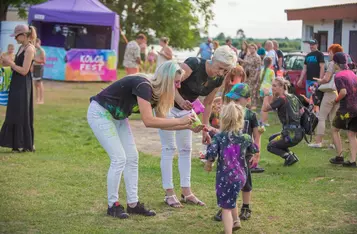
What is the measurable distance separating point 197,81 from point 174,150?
801 mm

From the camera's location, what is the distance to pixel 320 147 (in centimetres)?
1219

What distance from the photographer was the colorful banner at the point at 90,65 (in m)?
26.3

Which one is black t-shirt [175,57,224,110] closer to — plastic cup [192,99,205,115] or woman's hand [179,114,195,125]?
plastic cup [192,99,205,115]

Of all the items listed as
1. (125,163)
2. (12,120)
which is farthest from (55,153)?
(125,163)

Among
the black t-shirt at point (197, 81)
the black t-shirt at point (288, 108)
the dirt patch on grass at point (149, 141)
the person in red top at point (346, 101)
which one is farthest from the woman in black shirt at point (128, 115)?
the person in red top at point (346, 101)

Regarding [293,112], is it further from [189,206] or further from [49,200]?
[49,200]

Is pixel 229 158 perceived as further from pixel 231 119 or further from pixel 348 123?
pixel 348 123

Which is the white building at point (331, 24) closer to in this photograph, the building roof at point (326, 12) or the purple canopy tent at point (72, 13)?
the building roof at point (326, 12)

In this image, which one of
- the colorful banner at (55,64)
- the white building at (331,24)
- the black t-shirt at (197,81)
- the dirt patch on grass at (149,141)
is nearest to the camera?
the black t-shirt at (197,81)

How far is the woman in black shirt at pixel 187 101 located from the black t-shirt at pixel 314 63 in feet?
26.7

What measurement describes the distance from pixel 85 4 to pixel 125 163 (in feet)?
68.5

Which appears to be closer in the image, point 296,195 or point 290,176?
point 296,195

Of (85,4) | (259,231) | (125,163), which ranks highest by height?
(85,4)

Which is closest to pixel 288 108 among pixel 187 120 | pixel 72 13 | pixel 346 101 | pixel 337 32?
pixel 346 101
